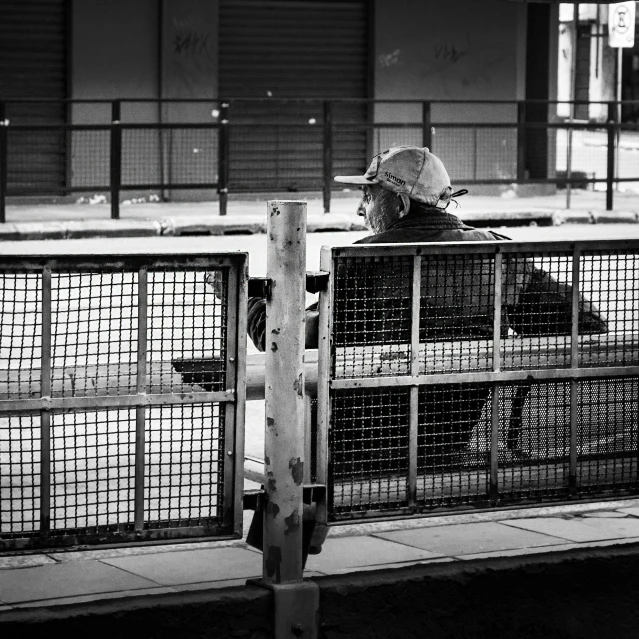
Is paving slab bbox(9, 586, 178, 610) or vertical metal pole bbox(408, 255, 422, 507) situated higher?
vertical metal pole bbox(408, 255, 422, 507)

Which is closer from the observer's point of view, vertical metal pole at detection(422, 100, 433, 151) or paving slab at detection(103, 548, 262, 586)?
paving slab at detection(103, 548, 262, 586)

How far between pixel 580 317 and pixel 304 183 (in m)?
15.1

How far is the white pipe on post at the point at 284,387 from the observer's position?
447 centimetres

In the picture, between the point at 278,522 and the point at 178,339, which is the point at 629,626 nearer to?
the point at 278,522

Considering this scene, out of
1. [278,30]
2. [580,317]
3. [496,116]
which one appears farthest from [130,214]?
[580,317]

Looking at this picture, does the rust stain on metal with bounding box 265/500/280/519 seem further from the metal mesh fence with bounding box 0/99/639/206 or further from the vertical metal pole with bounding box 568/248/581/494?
the metal mesh fence with bounding box 0/99/639/206

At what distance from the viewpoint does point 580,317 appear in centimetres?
514

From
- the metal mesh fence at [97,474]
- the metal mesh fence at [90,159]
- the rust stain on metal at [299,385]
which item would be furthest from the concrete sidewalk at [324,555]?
the metal mesh fence at [90,159]

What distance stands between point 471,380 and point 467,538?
2.70ft

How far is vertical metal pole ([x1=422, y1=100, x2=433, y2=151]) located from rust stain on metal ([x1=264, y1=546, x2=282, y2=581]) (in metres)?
15.7

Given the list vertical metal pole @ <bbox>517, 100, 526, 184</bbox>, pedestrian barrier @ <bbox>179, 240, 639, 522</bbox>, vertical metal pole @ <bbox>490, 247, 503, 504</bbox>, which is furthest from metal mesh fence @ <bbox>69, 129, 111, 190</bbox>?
vertical metal pole @ <bbox>490, 247, 503, 504</bbox>

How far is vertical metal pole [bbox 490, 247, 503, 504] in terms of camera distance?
190 inches

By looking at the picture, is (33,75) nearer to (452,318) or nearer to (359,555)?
(359,555)

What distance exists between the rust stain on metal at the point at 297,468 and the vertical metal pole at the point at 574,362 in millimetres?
985
